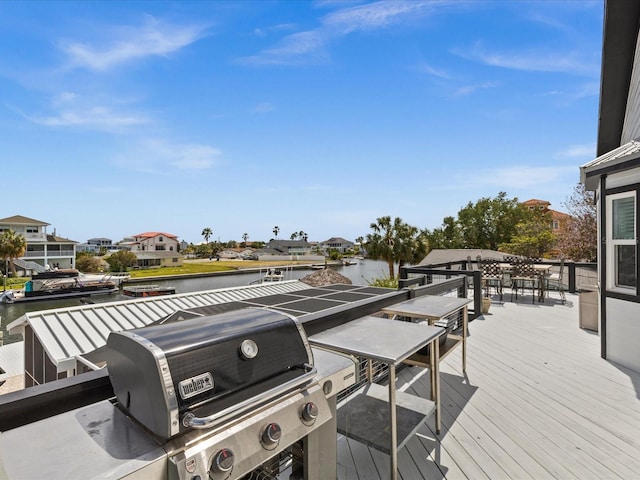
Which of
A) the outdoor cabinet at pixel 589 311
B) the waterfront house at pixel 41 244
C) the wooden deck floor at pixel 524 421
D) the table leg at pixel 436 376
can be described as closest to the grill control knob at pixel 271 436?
the wooden deck floor at pixel 524 421

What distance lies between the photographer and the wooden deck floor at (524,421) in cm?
206

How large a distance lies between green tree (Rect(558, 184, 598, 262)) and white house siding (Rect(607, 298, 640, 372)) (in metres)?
13.1

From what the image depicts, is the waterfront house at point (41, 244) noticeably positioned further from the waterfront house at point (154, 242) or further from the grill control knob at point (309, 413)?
the grill control knob at point (309, 413)

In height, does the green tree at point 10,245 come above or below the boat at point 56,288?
above

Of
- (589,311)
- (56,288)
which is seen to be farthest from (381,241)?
(56,288)

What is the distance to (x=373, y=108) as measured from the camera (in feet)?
40.2

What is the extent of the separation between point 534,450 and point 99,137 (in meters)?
21.3

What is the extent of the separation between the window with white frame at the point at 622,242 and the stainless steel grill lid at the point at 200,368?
14.1 ft

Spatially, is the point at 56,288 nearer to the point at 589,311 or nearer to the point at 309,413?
the point at 309,413

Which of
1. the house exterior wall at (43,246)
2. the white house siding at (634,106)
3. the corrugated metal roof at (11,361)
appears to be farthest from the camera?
the house exterior wall at (43,246)

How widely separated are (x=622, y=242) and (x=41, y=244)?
50.2m

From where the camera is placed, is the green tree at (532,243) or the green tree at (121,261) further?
the green tree at (121,261)

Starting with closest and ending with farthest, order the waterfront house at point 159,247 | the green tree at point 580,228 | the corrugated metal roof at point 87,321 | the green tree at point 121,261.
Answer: the corrugated metal roof at point 87,321 → the green tree at point 580,228 → the green tree at point 121,261 → the waterfront house at point 159,247

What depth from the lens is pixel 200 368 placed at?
1038 mm
